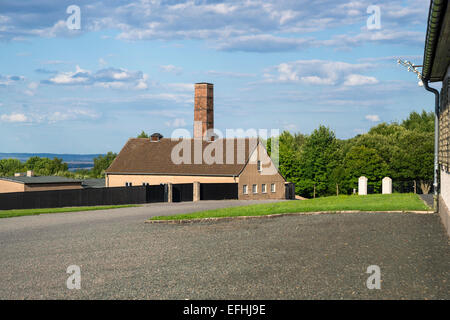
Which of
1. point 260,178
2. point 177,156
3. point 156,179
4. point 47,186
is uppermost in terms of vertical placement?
point 177,156

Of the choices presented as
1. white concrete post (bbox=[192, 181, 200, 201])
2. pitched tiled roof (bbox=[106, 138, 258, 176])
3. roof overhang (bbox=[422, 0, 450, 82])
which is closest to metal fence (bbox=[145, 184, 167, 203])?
white concrete post (bbox=[192, 181, 200, 201])

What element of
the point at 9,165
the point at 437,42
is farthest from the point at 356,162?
the point at 9,165

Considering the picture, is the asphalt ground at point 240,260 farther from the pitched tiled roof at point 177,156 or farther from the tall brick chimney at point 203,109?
the tall brick chimney at point 203,109

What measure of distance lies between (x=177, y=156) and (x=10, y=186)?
63.6ft

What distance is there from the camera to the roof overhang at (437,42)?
8.95 metres

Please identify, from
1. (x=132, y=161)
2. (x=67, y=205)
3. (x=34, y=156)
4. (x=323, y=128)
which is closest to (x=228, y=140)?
(x=132, y=161)

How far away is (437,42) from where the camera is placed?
11.8 m

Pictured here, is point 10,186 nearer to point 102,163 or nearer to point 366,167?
point 366,167

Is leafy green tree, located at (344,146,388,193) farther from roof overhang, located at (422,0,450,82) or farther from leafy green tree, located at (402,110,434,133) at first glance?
roof overhang, located at (422,0,450,82)

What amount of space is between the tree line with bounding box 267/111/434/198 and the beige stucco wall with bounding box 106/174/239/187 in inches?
1142

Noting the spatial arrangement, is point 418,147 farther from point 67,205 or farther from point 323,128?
point 67,205

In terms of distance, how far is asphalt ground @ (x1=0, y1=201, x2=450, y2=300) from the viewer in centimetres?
878

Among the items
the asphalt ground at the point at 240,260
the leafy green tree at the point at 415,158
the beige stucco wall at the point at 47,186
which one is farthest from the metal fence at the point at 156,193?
the leafy green tree at the point at 415,158

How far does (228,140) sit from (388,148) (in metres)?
34.7
